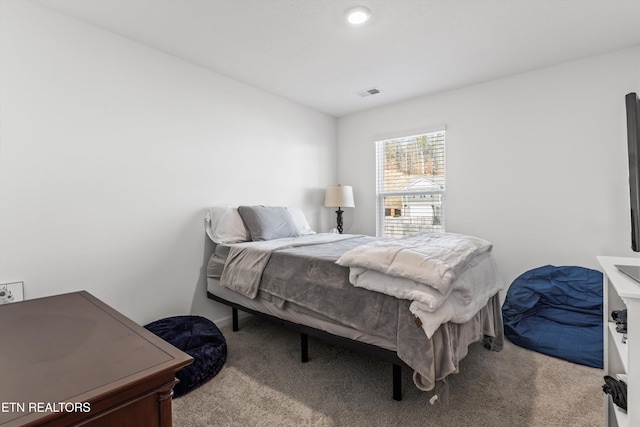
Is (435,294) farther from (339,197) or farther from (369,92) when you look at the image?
(369,92)

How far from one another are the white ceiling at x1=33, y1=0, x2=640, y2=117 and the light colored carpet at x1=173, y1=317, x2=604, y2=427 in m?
2.46

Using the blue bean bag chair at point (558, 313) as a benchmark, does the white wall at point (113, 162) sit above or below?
above

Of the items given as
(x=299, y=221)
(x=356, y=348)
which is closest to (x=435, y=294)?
(x=356, y=348)

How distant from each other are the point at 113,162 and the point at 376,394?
2.47 metres

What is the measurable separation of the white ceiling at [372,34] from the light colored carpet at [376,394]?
2458 mm

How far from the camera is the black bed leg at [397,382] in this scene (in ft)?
5.82

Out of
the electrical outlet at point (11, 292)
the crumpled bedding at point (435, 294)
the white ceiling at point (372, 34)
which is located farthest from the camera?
the white ceiling at point (372, 34)

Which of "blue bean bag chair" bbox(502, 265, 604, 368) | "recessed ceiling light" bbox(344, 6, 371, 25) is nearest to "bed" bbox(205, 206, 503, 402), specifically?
"blue bean bag chair" bbox(502, 265, 604, 368)

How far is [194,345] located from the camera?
86.4 inches

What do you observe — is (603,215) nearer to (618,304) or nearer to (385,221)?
(618,304)

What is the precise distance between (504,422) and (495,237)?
208cm

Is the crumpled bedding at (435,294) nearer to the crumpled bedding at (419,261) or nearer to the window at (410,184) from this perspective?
the crumpled bedding at (419,261)

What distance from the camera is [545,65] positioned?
2.94 meters

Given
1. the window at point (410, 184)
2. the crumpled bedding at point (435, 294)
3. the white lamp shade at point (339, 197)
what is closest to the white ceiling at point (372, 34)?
the window at point (410, 184)
